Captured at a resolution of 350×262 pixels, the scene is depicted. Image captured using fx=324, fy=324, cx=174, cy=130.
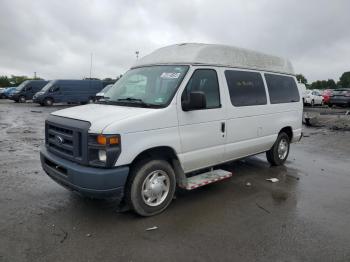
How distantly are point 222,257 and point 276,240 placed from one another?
2.67 ft

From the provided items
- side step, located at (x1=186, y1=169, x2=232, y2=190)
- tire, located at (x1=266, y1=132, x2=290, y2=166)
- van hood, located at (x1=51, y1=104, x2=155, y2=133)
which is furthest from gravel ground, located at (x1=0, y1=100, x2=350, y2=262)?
van hood, located at (x1=51, y1=104, x2=155, y2=133)

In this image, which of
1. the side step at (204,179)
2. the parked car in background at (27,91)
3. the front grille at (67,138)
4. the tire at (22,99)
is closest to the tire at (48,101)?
the parked car in background at (27,91)

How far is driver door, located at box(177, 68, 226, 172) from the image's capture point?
4.84 m

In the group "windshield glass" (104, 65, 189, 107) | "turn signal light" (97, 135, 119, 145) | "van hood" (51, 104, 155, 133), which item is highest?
"windshield glass" (104, 65, 189, 107)

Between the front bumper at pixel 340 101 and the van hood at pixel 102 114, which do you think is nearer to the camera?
the van hood at pixel 102 114

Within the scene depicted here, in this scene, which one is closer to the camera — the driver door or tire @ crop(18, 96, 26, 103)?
the driver door

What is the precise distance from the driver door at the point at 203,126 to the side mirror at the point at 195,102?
8cm

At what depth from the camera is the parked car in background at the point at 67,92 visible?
26375mm

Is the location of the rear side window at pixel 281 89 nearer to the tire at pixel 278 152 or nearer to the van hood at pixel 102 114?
the tire at pixel 278 152

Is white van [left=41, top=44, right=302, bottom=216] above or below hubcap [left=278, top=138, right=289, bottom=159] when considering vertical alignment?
above

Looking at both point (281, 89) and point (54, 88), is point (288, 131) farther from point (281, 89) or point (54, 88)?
point (54, 88)

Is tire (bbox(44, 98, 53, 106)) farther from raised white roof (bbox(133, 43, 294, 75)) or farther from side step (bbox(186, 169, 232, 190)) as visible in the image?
side step (bbox(186, 169, 232, 190))

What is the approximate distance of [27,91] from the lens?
102 ft

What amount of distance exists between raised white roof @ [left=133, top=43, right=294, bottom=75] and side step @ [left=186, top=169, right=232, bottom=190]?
1.83 m
